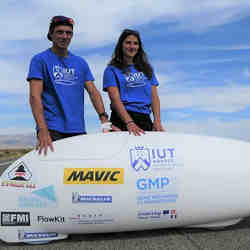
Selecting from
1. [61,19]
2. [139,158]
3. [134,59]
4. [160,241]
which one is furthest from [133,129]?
[61,19]

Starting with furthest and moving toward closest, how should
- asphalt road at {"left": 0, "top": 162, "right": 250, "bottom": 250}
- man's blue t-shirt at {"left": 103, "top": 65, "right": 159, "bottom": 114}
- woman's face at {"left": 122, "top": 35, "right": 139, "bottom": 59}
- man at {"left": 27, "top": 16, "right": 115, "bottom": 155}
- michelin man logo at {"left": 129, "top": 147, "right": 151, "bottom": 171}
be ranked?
woman's face at {"left": 122, "top": 35, "right": 139, "bottom": 59} → man's blue t-shirt at {"left": 103, "top": 65, "right": 159, "bottom": 114} → man at {"left": 27, "top": 16, "right": 115, "bottom": 155} → michelin man logo at {"left": 129, "top": 147, "right": 151, "bottom": 171} → asphalt road at {"left": 0, "top": 162, "right": 250, "bottom": 250}

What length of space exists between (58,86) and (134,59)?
1119mm

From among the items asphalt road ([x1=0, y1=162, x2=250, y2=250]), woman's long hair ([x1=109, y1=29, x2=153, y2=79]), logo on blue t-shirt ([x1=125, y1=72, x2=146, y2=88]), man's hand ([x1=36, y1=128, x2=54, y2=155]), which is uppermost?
woman's long hair ([x1=109, y1=29, x2=153, y2=79])

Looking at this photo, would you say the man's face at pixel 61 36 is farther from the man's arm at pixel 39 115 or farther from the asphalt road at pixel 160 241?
the asphalt road at pixel 160 241

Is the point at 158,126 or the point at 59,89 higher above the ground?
the point at 59,89

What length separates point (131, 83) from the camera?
3.93 m

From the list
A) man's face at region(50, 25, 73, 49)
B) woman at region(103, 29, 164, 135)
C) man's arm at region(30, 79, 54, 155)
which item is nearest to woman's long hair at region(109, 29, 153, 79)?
woman at region(103, 29, 164, 135)

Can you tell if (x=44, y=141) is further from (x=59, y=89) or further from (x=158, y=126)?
(x=158, y=126)

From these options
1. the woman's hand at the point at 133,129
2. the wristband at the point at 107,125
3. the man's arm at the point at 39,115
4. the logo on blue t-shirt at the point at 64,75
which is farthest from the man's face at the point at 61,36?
the woman's hand at the point at 133,129

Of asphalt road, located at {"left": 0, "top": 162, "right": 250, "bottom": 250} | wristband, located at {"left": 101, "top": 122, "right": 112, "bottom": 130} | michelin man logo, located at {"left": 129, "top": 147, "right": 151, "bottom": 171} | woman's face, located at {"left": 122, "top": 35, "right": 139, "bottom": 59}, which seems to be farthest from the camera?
woman's face, located at {"left": 122, "top": 35, "right": 139, "bottom": 59}

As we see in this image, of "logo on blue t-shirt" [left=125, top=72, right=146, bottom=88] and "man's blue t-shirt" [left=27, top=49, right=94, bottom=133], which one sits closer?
"man's blue t-shirt" [left=27, top=49, right=94, bottom=133]

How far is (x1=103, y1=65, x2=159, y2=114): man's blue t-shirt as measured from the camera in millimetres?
3896

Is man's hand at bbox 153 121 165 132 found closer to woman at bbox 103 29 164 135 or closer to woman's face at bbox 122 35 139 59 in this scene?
woman at bbox 103 29 164 135

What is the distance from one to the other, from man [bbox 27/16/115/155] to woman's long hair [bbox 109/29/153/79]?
50cm
